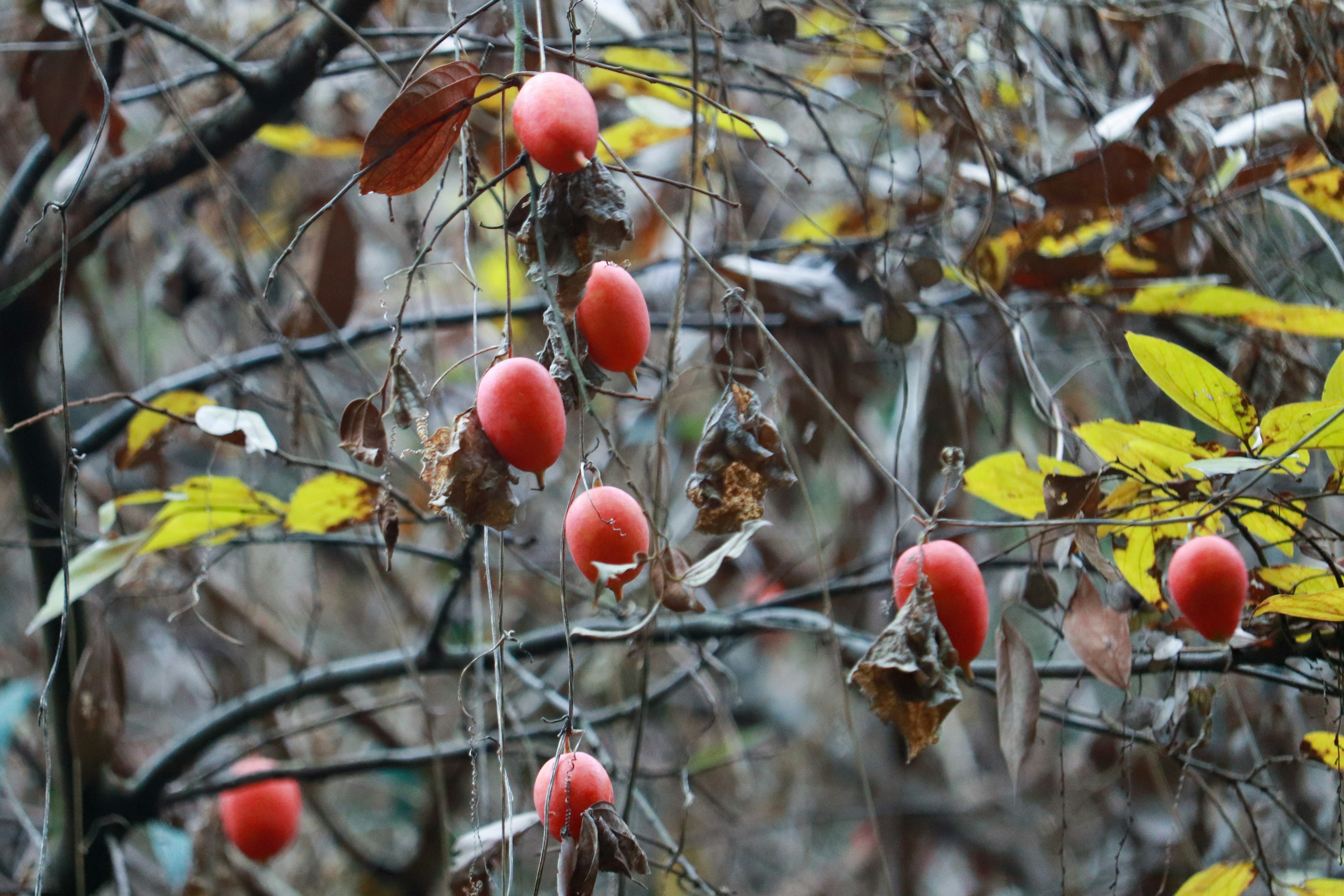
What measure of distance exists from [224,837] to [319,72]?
40.6 inches

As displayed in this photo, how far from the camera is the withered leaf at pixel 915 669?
0.56 meters

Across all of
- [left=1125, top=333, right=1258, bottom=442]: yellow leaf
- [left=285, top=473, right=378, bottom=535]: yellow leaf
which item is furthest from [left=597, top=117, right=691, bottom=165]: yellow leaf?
[left=1125, top=333, right=1258, bottom=442]: yellow leaf

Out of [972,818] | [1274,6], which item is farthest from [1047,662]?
[972,818]

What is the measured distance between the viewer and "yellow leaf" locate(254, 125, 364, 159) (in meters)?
1.32

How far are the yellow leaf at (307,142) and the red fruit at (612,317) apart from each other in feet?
2.92

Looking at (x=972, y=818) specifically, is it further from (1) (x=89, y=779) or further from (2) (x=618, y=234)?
(2) (x=618, y=234)

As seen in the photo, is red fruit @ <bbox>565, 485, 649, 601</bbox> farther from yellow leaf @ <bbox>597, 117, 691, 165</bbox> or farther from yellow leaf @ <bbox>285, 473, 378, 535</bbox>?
yellow leaf @ <bbox>597, 117, 691, 165</bbox>

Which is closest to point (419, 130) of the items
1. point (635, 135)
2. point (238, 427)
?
point (238, 427)

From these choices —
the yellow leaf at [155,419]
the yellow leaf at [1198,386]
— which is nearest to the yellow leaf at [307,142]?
the yellow leaf at [155,419]

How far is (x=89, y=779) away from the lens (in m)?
1.16

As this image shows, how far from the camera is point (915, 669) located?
561 mm

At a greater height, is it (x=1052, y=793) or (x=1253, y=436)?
(x=1253, y=436)

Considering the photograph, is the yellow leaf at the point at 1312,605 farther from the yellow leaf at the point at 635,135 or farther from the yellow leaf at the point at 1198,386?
the yellow leaf at the point at 635,135

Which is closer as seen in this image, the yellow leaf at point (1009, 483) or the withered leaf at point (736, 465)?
the withered leaf at point (736, 465)
